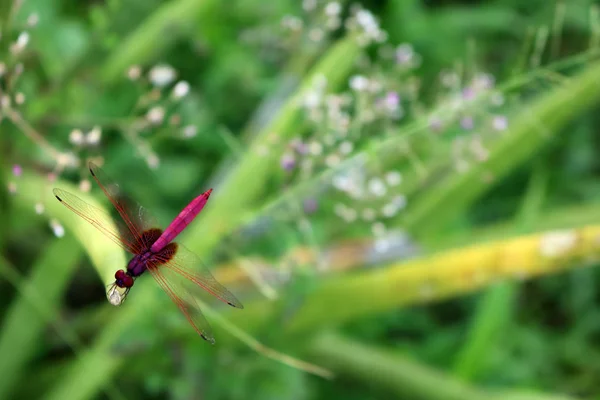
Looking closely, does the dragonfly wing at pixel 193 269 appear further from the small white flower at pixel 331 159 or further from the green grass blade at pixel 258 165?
the green grass blade at pixel 258 165

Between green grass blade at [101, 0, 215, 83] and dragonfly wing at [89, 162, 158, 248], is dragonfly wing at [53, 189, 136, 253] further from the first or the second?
green grass blade at [101, 0, 215, 83]

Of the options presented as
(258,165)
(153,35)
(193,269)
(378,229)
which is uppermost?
(153,35)

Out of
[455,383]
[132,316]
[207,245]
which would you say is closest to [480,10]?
[455,383]

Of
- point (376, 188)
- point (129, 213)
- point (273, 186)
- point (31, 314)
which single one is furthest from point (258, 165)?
point (129, 213)

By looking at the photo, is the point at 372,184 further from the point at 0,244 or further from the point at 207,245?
the point at 0,244

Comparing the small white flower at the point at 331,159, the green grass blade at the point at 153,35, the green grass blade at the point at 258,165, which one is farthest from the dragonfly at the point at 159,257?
the green grass blade at the point at 153,35

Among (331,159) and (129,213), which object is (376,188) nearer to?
(331,159)
